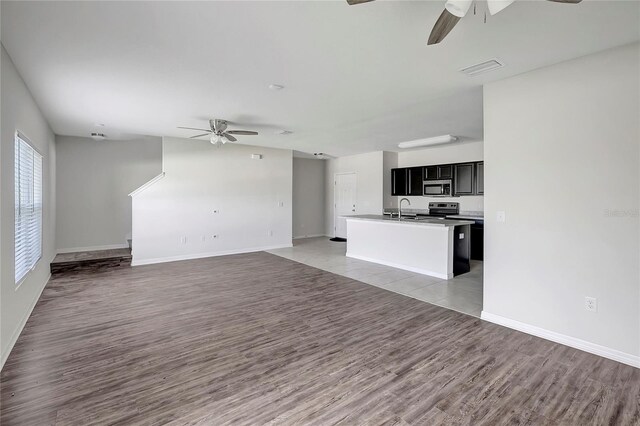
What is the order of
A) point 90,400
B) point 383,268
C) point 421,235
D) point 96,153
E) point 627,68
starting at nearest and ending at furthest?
point 90,400, point 627,68, point 421,235, point 383,268, point 96,153

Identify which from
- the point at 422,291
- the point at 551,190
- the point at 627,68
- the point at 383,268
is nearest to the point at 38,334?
the point at 422,291

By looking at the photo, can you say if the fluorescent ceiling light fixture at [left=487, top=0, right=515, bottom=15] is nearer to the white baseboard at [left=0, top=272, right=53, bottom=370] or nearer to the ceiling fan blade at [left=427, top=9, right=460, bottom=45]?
the ceiling fan blade at [left=427, top=9, right=460, bottom=45]

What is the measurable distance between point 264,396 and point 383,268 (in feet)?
13.0

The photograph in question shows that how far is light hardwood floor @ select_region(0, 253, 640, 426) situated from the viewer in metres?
1.88

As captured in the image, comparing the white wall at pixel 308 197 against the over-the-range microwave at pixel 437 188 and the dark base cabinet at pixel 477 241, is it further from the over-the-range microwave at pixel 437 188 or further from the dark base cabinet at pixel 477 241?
the dark base cabinet at pixel 477 241

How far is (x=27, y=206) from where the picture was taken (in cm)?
363

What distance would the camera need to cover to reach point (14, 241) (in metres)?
2.94

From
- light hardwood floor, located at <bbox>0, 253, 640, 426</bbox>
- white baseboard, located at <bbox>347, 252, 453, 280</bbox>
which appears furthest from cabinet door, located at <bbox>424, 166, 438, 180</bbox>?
light hardwood floor, located at <bbox>0, 253, 640, 426</bbox>

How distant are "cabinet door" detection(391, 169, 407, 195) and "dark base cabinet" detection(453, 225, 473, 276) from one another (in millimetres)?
2995

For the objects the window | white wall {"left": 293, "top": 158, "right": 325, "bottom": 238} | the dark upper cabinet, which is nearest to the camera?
the window

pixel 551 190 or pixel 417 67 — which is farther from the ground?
pixel 417 67

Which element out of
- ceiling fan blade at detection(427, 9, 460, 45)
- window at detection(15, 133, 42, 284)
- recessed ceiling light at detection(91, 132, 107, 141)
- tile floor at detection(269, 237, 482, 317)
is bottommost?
tile floor at detection(269, 237, 482, 317)

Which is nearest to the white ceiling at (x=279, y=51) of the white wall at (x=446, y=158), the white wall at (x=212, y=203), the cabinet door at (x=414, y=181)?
the white wall at (x=212, y=203)

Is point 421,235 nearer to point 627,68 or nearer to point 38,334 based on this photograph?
point 627,68
